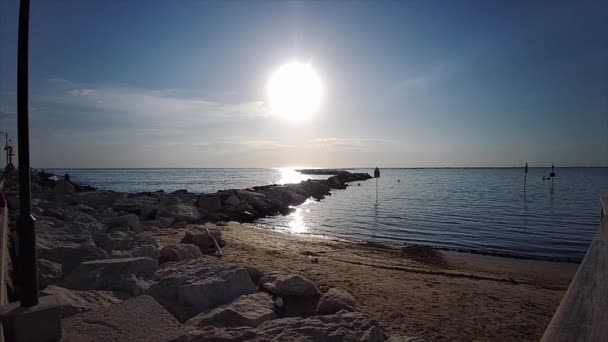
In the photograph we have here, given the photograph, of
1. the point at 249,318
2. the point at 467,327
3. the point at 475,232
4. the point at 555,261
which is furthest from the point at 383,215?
the point at 249,318

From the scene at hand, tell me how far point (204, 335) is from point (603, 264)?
3429 millimetres

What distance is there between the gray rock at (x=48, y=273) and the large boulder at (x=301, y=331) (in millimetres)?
2653

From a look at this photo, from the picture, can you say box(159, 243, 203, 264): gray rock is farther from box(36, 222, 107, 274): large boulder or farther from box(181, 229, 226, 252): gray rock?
box(181, 229, 226, 252): gray rock

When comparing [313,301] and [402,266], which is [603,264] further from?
[402,266]

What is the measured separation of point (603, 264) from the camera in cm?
127

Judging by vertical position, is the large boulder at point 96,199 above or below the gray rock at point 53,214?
below

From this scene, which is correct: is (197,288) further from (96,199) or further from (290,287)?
(96,199)

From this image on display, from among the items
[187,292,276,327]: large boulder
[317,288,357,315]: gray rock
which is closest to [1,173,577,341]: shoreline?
[317,288,357,315]: gray rock

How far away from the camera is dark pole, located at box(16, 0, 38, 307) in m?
2.91

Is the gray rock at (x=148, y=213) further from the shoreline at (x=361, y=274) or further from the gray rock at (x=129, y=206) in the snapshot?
the shoreline at (x=361, y=274)

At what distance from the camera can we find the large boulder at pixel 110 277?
4633 millimetres

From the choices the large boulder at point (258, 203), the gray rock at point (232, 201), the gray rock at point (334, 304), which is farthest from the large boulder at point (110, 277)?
the large boulder at point (258, 203)

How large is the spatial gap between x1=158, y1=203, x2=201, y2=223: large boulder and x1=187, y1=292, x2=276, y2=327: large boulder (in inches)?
405

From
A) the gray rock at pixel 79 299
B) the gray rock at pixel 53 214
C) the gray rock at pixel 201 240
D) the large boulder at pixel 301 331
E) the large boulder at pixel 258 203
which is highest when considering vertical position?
the gray rock at pixel 53 214
